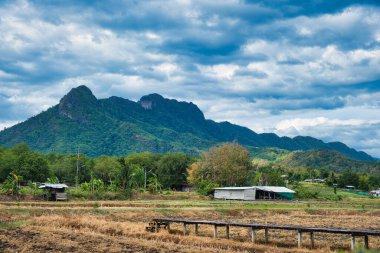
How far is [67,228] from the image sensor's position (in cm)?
2719

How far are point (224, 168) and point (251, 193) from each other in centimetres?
2023

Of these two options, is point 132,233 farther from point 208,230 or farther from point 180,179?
point 180,179

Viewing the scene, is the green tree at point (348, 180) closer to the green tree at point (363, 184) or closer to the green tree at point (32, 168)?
the green tree at point (363, 184)

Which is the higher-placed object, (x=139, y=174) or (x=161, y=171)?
(x=161, y=171)

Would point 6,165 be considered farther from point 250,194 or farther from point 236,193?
point 250,194

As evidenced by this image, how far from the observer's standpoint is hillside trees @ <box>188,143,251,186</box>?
323 feet

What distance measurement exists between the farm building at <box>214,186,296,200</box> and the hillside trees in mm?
14796

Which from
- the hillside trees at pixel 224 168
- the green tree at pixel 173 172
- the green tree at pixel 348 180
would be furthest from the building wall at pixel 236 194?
the green tree at pixel 348 180

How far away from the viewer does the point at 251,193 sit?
7881 centimetres

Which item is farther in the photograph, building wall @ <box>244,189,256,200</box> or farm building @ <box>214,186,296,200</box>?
farm building @ <box>214,186,296,200</box>

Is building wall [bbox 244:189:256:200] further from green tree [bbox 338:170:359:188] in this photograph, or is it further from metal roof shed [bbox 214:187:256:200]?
green tree [bbox 338:170:359:188]

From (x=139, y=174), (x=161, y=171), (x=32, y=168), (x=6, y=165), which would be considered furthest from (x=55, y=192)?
(x=161, y=171)

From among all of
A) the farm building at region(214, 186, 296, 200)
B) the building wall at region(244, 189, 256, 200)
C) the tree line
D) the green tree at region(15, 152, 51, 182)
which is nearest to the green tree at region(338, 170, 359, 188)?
the tree line

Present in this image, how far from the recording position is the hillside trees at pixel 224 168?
9856 centimetres
